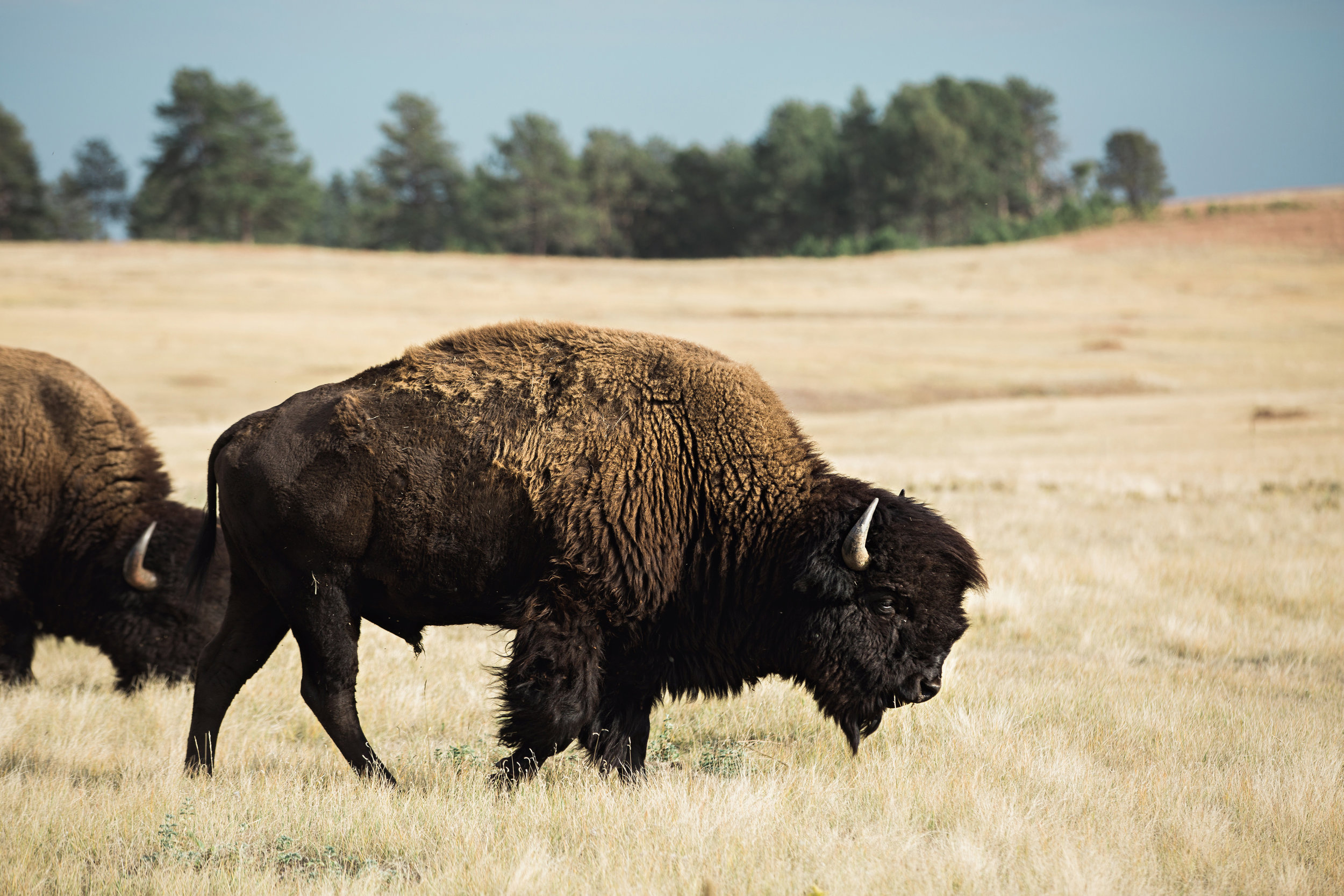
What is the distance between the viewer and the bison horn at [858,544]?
4.57 metres

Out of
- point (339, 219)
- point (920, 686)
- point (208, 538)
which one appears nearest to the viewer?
point (920, 686)

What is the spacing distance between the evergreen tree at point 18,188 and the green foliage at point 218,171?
634cm

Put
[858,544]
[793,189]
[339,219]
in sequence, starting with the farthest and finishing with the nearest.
Result: 1. [339,219]
2. [793,189]
3. [858,544]

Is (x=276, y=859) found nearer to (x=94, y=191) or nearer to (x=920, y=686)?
(x=920, y=686)

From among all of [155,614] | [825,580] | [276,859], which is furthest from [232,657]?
[825,580]

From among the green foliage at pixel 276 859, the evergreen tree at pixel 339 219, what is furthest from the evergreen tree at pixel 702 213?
the green foliage at pixel 276 859

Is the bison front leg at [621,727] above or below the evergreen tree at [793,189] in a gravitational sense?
below

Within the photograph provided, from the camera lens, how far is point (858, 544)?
15.0 feet

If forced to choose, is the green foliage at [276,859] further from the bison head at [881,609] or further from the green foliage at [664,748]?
the bison head at [881,609]

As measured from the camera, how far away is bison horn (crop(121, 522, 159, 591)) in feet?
21.3

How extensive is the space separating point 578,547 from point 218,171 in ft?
253

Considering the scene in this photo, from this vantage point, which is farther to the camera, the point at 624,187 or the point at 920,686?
the point at 624,187

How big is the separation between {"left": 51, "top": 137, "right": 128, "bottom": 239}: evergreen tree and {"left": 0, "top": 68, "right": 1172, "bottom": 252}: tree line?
813 cm

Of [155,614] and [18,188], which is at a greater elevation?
[18,188]
